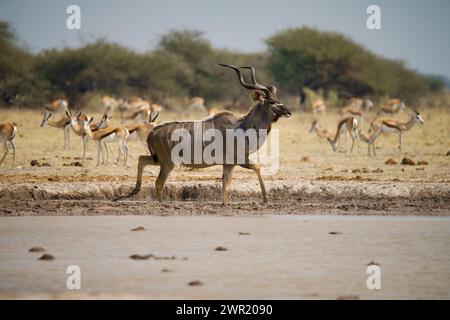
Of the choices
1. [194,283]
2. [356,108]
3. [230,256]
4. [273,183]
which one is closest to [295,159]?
[273,183]

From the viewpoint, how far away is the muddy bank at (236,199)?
11.3 meters

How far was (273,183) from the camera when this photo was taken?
1293cm

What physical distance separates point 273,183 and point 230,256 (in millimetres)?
4315

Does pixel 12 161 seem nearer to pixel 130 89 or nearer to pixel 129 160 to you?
pixel 129 160

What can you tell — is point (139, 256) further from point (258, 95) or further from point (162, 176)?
point (258, 95)

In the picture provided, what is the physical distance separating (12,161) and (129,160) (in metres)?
2.18

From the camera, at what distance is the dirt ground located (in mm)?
11664

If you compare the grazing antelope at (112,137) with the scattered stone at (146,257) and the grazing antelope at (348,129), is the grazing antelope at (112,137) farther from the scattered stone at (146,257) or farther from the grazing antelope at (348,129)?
the scattered stone at (146,257)

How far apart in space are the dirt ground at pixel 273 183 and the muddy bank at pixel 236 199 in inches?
0.5

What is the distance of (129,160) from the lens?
1731 centimetres

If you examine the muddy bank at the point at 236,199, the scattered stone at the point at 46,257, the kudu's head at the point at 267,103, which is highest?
the kudu's head at the point at 267,103

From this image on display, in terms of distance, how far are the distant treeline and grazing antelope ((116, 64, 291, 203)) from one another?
20384mm

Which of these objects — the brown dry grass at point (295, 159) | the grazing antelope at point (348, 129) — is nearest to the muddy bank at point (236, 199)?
the brown dry grass at point (295, 159)

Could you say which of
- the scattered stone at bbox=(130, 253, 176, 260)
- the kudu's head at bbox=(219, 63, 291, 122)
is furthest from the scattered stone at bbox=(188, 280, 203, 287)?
the kudu's head at bbox=(219, 63, 291, 122)
